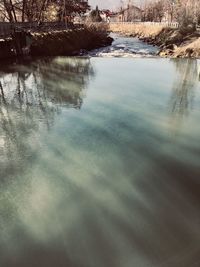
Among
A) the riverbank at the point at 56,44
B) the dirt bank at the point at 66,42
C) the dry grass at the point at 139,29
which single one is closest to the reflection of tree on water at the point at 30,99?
the riverbank at the point at 56,44

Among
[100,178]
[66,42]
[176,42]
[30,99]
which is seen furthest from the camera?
[176,42]

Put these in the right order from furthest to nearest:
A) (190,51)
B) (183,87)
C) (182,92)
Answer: (190,51)
(183,87)
(182,92)

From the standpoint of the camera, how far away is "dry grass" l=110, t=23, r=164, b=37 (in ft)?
191

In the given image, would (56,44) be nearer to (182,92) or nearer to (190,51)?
(190,51)

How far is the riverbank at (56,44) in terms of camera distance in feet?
95.9

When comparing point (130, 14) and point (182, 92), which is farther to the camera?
point (130, 14)

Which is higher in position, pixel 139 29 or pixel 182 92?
pixel 139 29

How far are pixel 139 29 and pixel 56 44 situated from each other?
129 ft

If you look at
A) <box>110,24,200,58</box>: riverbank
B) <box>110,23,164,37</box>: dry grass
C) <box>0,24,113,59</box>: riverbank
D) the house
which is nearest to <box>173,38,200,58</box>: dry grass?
<box>110,24,200,58</box>: riverbank

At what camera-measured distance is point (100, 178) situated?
338 inches

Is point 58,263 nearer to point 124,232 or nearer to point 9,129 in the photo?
point 124,232

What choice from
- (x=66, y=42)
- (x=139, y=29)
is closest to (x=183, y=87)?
(x=66, y=42)

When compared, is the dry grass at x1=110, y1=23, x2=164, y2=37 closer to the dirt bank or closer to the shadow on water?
the dirt bank

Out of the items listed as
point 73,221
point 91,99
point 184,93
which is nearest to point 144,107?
point 91,99
